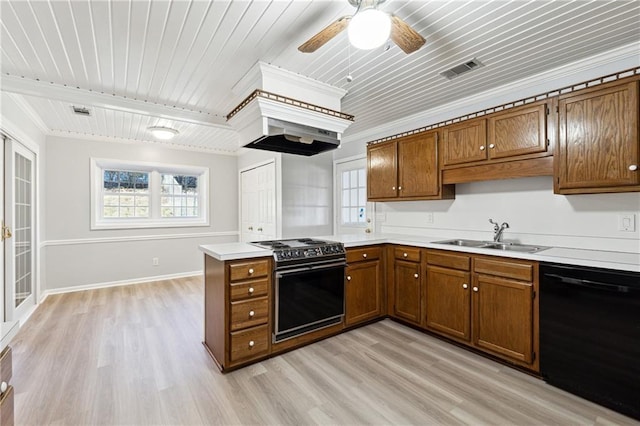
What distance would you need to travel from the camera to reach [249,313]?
2.36 m

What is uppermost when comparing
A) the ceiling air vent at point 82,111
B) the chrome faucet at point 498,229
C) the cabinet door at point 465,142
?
the ceiling air vent at point 82,111

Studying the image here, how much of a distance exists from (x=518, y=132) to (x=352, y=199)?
2497mm

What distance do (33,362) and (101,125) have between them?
3.07 meters

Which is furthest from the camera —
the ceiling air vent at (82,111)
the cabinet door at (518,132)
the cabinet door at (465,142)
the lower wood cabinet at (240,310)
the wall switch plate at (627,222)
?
the ceiling air vent at (82,111)

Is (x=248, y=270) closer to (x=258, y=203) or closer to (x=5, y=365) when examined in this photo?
(x=5, y=365)

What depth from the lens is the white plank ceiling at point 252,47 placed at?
5.87 ft

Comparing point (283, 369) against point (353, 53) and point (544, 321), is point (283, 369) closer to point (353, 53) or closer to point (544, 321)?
point (544, 321)

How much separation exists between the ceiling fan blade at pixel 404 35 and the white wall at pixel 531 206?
1661 mm

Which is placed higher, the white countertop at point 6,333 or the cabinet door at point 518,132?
the cabinet door at point 518,132

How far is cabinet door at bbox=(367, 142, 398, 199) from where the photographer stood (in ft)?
11.8

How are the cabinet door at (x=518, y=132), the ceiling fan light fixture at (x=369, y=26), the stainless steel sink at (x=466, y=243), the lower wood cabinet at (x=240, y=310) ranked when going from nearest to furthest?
the ceiling fan light fixture at (x=369, y=26)
the lower wood cabinet at (x=240, y=310)
the cabinet door at (x=518, y=132)
the stainless steel sink at (x=466, y=243)

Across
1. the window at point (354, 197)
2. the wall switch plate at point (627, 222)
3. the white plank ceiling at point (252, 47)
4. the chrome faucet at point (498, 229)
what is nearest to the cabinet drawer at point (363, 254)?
the chrome faucet at point (498, 229)

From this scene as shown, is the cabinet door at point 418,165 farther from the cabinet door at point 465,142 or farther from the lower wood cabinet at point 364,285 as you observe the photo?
the lower wood cabinet at point 364,285

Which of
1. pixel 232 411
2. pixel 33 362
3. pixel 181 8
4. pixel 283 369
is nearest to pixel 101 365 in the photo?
pixel 33 362
